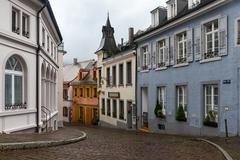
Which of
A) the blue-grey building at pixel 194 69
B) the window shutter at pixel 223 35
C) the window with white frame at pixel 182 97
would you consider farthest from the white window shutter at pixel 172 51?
the window shutter at pixel 223 35

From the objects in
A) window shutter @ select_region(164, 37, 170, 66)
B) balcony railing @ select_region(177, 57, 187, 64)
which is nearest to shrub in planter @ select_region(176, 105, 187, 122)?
balcony railing @ select_region(177, 57, 187, 64)

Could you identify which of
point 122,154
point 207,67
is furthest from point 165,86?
point 122,154

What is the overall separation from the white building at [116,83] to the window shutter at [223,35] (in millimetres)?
12004

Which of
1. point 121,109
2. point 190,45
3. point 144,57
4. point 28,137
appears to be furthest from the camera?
point 121,109

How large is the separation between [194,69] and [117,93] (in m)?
14.9

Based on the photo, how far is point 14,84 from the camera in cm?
1532

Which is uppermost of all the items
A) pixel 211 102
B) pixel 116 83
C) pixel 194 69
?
pixel 194 69

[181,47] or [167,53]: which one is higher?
[181,47]

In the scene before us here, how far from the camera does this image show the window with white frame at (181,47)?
70.7 feet

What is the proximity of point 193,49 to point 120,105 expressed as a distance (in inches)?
592

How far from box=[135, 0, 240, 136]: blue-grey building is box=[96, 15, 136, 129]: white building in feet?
11.0

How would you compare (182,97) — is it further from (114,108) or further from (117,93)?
(114,108)

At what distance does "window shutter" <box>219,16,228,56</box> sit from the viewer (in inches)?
686

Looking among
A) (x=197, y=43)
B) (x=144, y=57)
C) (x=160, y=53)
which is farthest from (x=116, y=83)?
(x=197, y=43)
